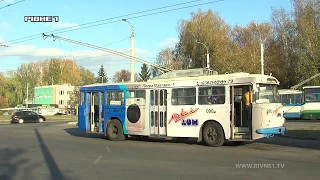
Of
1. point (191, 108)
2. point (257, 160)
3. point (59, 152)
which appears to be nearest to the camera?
point (257, 160)

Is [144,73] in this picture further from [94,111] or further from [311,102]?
[94,111]

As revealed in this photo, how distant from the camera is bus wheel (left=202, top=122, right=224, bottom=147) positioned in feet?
50.5

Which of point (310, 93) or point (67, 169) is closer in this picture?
point (67, 169)

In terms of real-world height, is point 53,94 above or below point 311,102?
above

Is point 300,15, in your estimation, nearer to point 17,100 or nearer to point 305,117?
point 305,117

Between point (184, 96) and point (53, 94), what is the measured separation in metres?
106

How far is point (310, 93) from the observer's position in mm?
35094

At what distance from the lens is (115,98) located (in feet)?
63.1

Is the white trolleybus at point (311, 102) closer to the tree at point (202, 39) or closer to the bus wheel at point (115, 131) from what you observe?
the tree at point (202, 39)

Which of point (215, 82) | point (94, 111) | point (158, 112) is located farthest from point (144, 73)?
point (215, 82)

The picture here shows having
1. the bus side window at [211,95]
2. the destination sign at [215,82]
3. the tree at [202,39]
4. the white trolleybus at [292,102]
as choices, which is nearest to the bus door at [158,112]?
the bus side window at [211,95]

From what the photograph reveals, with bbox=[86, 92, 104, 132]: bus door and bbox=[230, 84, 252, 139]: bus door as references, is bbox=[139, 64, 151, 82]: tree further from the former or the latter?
bbox=[230, 84, 252, 139]: bus door

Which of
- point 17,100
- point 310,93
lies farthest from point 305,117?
point 17,100

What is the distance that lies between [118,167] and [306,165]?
17.6 ft
